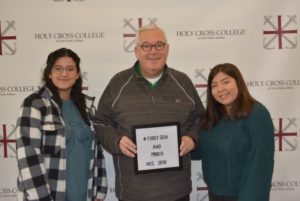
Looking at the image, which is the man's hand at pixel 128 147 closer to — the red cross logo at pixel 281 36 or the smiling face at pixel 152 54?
the smiling face at pixel 152 54

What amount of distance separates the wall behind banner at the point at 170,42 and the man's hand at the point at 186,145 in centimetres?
87

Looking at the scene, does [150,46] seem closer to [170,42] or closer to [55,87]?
[55,87]

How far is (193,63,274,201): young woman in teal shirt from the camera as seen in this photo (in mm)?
1750

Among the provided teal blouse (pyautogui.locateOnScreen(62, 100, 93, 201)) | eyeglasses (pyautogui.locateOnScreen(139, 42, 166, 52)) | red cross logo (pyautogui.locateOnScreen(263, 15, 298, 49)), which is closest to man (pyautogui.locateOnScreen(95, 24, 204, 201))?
eyeglasses (pyautogui.locateOnScreen(139, 42, 166, 52))

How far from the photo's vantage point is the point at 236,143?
1816 mm

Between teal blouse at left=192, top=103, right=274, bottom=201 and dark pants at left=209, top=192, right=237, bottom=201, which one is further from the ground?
teal blouse at left=192, top=103, right=274, bottom=201

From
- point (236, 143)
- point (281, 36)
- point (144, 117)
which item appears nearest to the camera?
point (236, 143)

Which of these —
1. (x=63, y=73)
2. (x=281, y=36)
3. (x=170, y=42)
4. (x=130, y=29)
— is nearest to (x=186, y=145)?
(x=63, y=73)

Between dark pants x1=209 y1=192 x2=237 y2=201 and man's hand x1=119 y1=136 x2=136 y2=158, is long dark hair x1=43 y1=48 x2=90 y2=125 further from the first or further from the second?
dark pants x1=209 y1=192 x2=237 y2=201

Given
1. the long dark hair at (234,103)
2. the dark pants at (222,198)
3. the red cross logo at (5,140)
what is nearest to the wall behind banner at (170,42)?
the red cross logo at (5,140)

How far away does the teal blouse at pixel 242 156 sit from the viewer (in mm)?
1747

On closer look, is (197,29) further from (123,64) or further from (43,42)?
(43,42)

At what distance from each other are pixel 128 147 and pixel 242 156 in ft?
1.99

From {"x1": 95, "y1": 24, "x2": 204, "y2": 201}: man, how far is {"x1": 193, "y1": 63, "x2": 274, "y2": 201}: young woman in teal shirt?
0.47 ft
